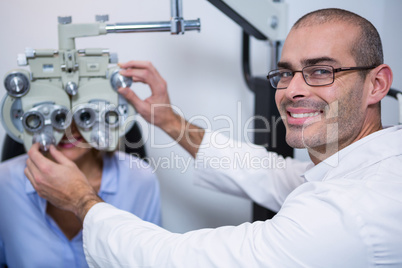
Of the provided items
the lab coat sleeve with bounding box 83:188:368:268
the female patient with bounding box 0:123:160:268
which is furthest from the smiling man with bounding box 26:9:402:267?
the female patient with bounding box 0:123:160:268

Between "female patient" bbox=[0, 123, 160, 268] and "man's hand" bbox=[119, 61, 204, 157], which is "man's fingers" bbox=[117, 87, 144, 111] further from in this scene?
"female patient" bbox=[0, 123, 160, 268]

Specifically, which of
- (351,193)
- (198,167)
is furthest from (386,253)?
(198,167)

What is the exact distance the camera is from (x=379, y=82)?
0.92 meters

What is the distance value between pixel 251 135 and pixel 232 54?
0.31 m

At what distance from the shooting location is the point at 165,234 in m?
0.85

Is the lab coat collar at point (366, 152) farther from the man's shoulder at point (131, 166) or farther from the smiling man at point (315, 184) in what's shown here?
the man's shoulder at point (131, 166)

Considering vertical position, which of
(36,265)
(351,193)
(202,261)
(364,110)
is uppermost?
(364,110)

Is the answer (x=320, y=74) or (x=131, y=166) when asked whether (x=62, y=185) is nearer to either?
(x=131, y=166)

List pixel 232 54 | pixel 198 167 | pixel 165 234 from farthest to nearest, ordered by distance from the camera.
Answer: pixel 232 54 < pixel 198 167 < pixel 165 234

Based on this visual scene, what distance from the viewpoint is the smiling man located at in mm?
724

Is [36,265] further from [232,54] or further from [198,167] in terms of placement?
[232,54]

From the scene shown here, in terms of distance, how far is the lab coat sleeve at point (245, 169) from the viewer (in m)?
1.21

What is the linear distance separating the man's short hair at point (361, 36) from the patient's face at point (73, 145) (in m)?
0.61

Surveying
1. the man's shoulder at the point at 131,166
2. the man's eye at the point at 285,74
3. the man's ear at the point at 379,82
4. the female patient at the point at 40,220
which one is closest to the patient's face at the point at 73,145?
the female patient at the point at 40,220
